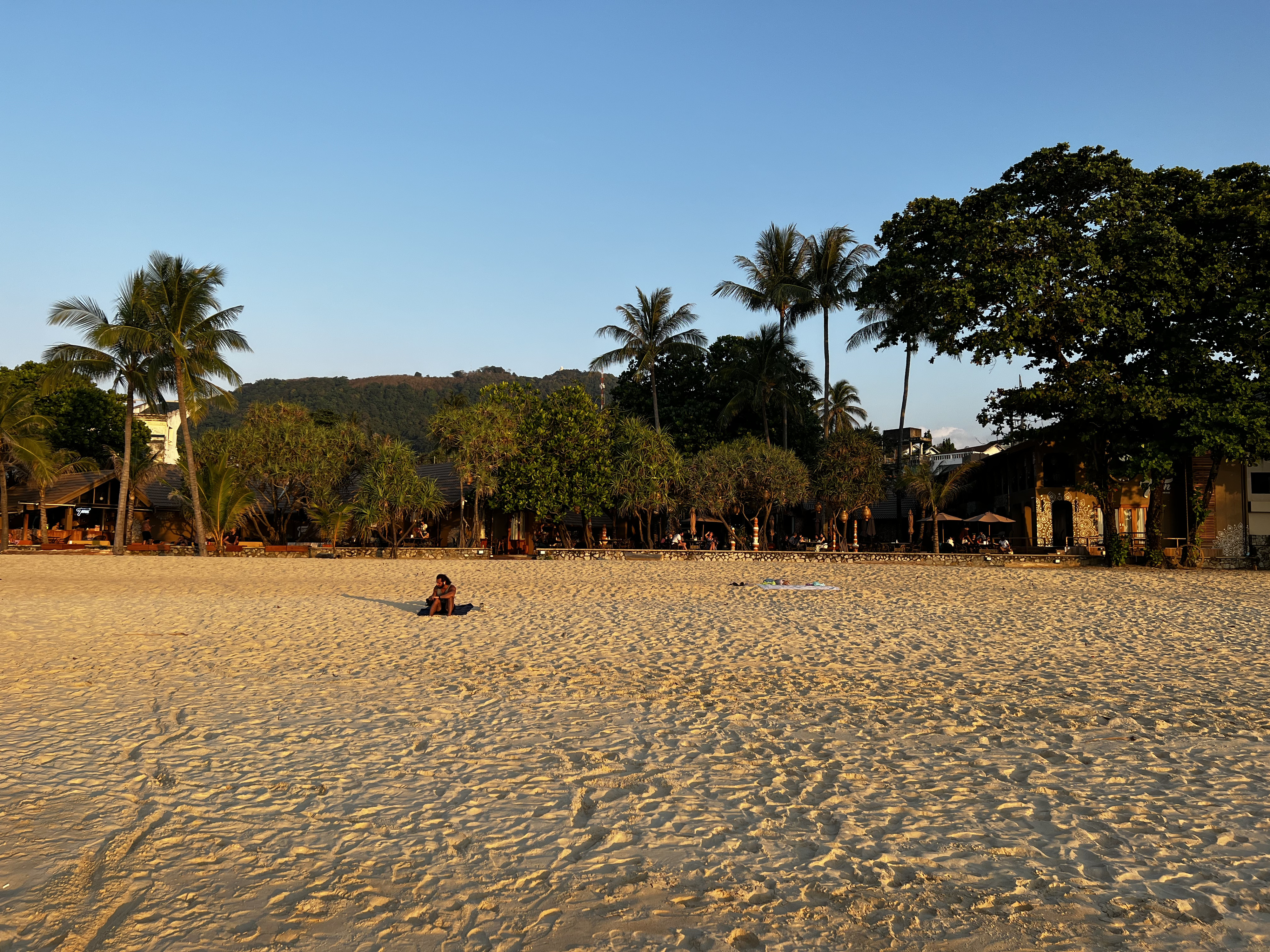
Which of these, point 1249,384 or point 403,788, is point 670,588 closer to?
point 403,788

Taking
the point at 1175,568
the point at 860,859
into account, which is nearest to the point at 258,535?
the point at 1175,568

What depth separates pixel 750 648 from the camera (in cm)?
1014

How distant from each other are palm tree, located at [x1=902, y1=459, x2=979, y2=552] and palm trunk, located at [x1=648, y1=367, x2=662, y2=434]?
9.72 m

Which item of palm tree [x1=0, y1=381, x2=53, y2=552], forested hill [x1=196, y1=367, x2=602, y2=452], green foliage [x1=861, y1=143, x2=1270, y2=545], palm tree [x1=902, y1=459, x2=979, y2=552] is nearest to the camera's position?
green foliage [x1=861, y1=143, x2=1270, y2=545]

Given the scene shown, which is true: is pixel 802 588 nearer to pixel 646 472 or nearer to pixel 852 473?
pixel 646 472

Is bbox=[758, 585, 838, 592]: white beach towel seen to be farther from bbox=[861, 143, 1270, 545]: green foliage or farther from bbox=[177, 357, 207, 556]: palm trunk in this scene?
bbox=[177, 357, 207, 556]: palm trunk

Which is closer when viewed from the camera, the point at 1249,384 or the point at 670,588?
the point at 670,588

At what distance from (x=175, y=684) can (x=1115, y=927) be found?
7582mm

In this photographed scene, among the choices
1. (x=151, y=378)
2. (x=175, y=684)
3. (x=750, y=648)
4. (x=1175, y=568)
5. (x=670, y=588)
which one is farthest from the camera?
(x=151, y=378)

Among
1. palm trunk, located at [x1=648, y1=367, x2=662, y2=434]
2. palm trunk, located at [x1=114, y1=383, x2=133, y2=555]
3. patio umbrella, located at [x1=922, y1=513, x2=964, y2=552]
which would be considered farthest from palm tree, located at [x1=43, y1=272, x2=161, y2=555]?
patio umbrella, located at [x1=922, y1=513, x2=964, y2=552]

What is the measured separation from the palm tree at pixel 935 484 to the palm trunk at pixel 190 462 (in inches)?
967

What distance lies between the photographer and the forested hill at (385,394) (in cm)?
9188

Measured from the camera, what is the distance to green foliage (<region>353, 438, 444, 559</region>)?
29.4 metres

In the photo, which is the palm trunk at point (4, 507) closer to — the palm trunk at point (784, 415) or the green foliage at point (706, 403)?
the green foliage at point (706, 403)
